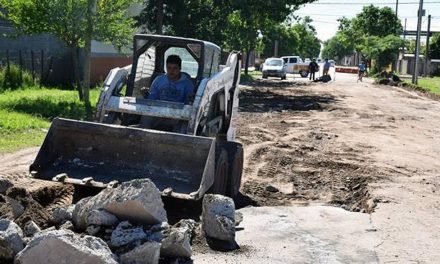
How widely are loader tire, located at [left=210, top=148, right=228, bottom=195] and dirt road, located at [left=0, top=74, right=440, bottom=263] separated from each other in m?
0.60

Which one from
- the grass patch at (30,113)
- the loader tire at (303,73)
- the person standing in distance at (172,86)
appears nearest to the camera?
the person standing in distance at (172,86)

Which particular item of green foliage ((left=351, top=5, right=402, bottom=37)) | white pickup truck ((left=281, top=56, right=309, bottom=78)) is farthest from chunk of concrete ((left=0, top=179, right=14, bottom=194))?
green foliage ((left=351, top=5, right=402, bottom=37))

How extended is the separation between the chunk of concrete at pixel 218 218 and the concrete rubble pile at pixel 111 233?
0.03 ft

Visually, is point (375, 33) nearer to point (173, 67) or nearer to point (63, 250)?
point (173, 67)

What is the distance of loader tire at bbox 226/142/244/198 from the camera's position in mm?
9156

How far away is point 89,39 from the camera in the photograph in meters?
18.8

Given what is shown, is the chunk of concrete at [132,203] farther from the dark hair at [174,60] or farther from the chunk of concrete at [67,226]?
the dark hair at [174,60]

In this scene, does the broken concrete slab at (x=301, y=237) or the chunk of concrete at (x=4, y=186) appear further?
the chunk of concrete at (x=4, y=186)

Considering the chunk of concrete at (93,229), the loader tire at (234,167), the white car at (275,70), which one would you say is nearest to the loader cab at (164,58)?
the loader tire at (234,167)

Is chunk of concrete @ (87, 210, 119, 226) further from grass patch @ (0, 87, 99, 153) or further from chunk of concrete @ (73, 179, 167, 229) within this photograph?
grass patch @ (0, 87, 99, 153)

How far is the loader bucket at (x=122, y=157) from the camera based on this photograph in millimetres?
7840

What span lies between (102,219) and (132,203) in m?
0.37

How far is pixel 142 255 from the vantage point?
5477 millimetres

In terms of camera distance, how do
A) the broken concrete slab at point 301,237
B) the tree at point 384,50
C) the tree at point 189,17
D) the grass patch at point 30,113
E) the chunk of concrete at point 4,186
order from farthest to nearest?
the tree at point 384,50, the tree at point 189,17, the grass patch at point 30,113, the chunk of concrete at point 4,186, the broken concrete slab at point 301,237
